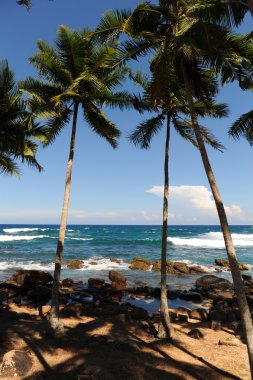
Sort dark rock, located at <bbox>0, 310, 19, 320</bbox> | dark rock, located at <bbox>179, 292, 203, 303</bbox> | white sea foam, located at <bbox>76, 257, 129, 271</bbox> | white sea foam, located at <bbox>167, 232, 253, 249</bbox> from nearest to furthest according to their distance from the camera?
1. dark rock, located at <bbox>0, 310, 19, 320</bbox>
2. dark rock, located at <bbox>179, 292, 203, 303</bbox>
3. white sea foam, located at <bbox>76, 257, 129, 271</bbox>
4. white sea foam, located at <bbox>167, 232, 253, 249</bbox>

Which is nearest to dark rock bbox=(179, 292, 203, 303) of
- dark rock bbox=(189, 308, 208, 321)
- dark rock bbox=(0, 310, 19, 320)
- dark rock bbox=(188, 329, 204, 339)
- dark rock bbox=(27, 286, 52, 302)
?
dark rock bbox=(189, 308, 208, 321)

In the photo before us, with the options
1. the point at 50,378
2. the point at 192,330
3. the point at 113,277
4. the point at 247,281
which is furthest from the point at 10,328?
the point at 247,281

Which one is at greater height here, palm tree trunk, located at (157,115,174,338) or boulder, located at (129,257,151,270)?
palm tree trunk, located at (157,115,174,338)

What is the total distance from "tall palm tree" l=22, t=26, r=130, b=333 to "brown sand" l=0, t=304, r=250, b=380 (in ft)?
3.77

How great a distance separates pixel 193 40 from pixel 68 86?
5.76 meters

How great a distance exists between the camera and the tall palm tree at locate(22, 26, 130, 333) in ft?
38.1

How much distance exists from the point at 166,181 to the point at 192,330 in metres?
5.79

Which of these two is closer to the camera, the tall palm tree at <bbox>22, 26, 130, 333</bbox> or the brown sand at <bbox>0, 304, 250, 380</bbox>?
the brown sand at <bbox>0, 304, 250, 380</bbox>

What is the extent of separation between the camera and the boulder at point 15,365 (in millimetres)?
8102

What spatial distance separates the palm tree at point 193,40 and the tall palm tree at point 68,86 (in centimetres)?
242

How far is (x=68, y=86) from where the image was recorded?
12438 millimetres

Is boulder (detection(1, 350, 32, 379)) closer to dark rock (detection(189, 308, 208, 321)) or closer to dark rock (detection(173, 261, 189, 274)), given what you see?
dark rock (detection(189, 308, 208, 321))

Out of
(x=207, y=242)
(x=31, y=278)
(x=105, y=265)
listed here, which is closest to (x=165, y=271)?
(x=31, y=278)

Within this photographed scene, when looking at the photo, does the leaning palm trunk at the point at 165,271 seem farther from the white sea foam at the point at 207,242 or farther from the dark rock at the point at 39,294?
the white sea foam at the point at 207,242
